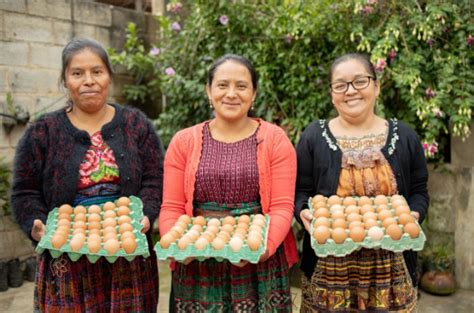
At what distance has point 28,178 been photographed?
222cm

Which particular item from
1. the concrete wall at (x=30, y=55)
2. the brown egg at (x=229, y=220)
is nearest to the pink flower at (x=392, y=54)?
the brown egg at (x=229, y=220)

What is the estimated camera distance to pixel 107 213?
7.04 feet

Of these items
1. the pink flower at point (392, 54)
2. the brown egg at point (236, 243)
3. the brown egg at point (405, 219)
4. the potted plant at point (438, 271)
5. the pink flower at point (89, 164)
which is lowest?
the potted plant at point (438, 271)

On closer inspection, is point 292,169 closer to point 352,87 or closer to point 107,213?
point 352,87

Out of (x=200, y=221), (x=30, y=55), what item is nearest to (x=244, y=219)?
(x=200, y=221)

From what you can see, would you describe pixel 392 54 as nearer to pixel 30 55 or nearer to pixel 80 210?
pixel 80 210

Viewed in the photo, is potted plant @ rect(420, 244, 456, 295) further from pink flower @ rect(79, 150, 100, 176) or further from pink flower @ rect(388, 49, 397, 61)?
pink flower @ rect(79, 150, 100, 176)

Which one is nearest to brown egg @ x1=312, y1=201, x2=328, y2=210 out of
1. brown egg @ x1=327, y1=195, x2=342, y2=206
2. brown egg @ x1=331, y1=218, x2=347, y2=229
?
brown egg @ x1=327, y1=195, x2=342, y2=206

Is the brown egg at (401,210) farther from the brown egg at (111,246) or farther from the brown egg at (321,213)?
the brown egg at (111,246)

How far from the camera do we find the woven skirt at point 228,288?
2061 mm

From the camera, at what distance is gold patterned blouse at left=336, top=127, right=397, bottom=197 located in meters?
2.19

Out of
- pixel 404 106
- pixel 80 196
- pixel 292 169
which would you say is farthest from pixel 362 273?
pixel 404 106

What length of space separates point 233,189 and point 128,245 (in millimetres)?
527

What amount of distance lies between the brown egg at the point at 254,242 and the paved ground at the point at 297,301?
1843 millimetres
